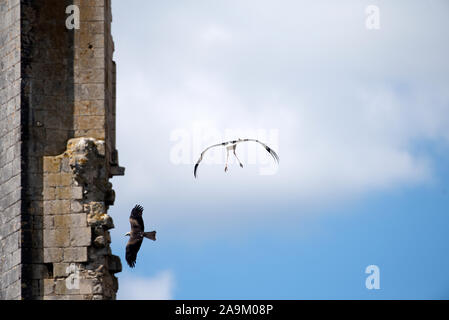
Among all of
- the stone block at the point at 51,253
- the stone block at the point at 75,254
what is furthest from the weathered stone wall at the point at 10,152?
the stone block at the point at 75,254

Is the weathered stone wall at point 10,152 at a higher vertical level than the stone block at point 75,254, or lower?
higher

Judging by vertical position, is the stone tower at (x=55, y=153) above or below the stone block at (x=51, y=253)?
above

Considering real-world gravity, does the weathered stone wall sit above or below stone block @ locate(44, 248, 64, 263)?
above

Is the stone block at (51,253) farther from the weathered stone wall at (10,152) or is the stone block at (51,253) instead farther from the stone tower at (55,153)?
the weathered stone wall at (10,152)

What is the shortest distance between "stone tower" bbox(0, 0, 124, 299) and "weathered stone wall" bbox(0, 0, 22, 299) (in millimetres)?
16

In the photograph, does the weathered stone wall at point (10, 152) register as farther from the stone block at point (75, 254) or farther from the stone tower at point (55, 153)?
the stone block at point (75, 254)

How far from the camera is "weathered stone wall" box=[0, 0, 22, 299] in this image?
3597 centimetres

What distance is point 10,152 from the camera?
36.4 metres

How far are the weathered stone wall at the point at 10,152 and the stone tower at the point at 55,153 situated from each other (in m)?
0.02

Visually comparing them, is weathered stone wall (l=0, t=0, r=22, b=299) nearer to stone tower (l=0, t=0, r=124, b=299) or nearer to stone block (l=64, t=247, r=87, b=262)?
stone tower (l=0, t=0, r=124, b=299)

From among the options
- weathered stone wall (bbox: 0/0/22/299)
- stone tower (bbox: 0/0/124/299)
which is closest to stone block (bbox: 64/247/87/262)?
stone tower (bbox: 0/0/124/299)

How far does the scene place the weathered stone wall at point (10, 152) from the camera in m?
36.0

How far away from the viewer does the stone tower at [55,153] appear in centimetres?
3594

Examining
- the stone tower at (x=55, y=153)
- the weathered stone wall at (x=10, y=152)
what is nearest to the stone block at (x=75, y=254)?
the stone tower at (x=55, y=153)
